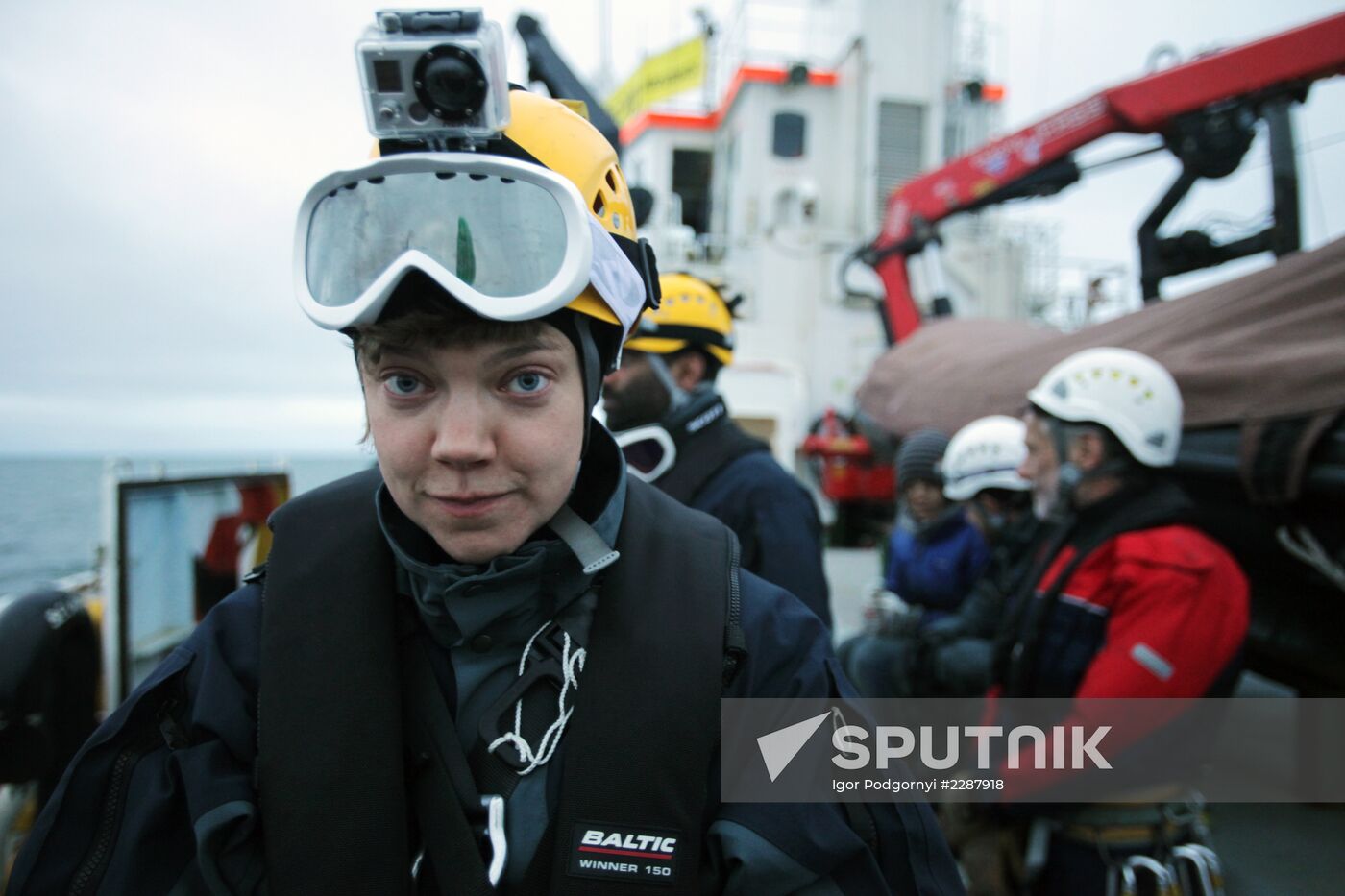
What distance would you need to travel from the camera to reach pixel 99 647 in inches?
130

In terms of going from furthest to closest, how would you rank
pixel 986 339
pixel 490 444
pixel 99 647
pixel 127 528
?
pixel 986 339, pixel 127 528, pixel 99 647, pixel 490 444

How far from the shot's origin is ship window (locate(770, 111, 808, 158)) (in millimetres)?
12172

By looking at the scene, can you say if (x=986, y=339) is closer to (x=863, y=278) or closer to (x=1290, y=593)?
(x=1290, y=593)

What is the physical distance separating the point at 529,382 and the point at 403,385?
0.17 metres

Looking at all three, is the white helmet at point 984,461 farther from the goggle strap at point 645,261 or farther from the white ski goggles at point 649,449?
the goggle strap at point 645,261

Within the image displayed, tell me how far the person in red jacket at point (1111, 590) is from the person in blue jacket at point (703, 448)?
0.71 meters

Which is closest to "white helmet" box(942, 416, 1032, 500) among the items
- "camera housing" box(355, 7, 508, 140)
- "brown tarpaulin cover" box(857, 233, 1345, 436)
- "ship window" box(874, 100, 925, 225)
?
"brown tarpaulin cover" box(857, 233, 1345, 436)

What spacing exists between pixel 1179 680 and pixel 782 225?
10.4 m

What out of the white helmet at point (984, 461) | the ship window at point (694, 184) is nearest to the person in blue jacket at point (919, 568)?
the white helmet at point (984, 461)

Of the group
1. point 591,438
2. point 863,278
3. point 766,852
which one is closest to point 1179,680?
point 766,852

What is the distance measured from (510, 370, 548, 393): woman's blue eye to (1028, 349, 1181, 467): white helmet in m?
2.19

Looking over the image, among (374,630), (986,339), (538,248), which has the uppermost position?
(986,339)

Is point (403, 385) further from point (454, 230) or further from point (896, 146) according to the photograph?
point (896, 146)

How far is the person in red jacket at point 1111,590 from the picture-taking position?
218 cm
